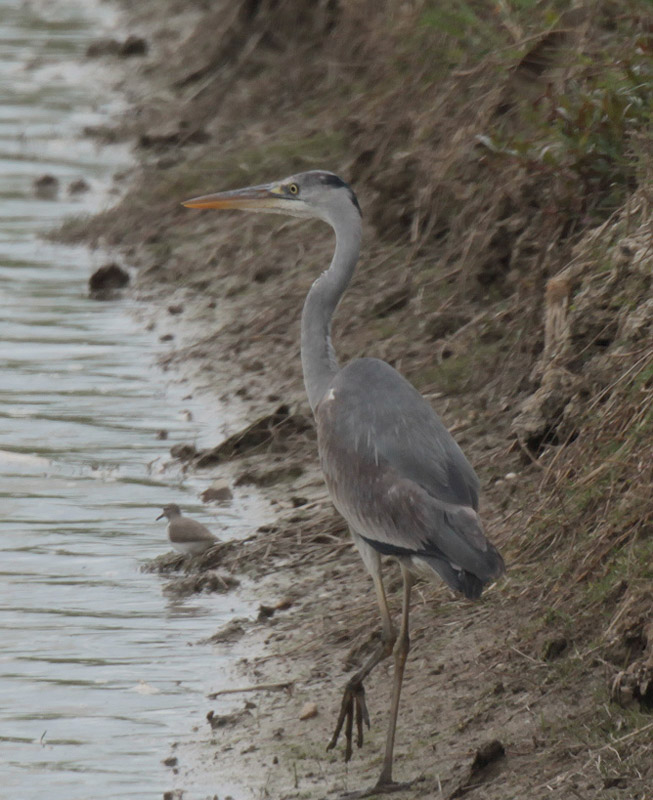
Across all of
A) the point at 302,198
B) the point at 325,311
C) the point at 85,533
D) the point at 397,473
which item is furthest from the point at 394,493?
the point at 85,533

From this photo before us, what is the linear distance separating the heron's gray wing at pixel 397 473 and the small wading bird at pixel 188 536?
112 centimetres

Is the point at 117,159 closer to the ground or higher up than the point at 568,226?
closer to the ground

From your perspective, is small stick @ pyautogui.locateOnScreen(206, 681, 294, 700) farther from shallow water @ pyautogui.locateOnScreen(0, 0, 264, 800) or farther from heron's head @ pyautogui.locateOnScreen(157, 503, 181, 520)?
heron's head @ pyautogui.locateOnScreen(157, 503, 181, 520)

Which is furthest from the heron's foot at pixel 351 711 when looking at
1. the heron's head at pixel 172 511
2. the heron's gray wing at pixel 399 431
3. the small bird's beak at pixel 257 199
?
the small bird's beak at pixel 257 199

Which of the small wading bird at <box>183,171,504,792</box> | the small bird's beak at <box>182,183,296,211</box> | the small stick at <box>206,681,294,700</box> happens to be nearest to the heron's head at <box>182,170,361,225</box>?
the small bird's beak at <box>182,183,296,211</box>

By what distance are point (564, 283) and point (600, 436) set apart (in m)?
1.19

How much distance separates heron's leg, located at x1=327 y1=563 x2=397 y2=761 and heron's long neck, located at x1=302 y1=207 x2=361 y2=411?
3.12 ft

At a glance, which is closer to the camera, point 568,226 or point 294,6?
point 568,226

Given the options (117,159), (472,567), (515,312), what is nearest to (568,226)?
(515,312)

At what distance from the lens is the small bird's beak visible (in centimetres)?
674

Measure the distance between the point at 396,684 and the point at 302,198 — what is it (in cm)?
219

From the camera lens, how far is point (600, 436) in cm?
570

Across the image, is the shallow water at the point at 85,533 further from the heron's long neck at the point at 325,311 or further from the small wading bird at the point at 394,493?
the heron's long neck at the point at 325,311

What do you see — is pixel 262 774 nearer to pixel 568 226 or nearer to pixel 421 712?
pixel 421 712
